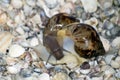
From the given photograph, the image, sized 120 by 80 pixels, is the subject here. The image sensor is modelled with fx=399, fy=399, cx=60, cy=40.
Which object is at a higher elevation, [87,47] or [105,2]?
[105,2]

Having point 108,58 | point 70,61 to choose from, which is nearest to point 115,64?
point 108,58

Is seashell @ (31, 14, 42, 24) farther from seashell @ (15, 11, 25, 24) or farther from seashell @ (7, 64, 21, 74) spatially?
seashell @ (7, 64, 21, 74)

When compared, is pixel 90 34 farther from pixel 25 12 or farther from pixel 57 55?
pixel 25 12

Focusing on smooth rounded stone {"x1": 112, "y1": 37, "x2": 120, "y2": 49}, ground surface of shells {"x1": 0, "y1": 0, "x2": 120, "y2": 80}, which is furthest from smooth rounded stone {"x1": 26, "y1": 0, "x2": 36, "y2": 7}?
smooth rounded stone {"x1": 112, "y1": 37, "x2": 120, "y2": 49}

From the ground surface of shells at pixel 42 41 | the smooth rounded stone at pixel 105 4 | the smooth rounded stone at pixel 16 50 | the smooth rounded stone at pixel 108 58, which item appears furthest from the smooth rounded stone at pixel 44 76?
the smooth rounded stone at pixel 105 4

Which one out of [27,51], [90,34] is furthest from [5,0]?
[90,34]

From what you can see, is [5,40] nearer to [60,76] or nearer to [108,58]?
[60,76]

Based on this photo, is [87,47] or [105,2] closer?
[87,47]

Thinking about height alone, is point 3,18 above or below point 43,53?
above
